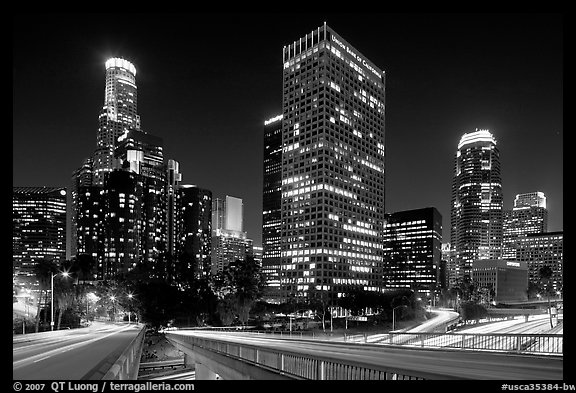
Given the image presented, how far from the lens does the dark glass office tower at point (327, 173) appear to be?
170 meters

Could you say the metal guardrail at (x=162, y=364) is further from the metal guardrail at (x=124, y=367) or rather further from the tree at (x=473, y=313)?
the tree at (x=473, y=313)

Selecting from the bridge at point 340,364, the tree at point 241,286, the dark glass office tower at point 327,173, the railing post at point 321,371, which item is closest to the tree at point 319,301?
the dark glass office tower at point 327,173

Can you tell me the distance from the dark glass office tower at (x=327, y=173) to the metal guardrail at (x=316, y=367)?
149m

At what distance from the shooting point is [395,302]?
354ft

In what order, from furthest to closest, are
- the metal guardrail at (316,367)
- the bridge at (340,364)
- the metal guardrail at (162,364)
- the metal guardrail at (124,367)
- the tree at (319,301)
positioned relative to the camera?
the tree at (319,301), the metal guardrail at (162,364), the metal guardrail at (124,367), the bridge at (340,364), the metal guardrail at (316,367)

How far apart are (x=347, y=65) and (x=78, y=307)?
5534 inches

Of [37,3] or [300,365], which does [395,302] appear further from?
[37,3]

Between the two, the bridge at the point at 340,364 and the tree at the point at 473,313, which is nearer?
the bridge at the point at 340,364

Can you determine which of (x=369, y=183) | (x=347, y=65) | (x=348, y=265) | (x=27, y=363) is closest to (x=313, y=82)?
(x=347, y=65)

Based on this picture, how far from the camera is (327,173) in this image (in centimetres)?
17650

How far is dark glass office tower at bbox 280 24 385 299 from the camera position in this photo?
170 metres

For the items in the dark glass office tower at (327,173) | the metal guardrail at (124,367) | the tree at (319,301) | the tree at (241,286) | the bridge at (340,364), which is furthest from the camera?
the dark glass office tower at (327,173)

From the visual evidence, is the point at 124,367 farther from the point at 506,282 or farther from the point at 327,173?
the point at 506,282
